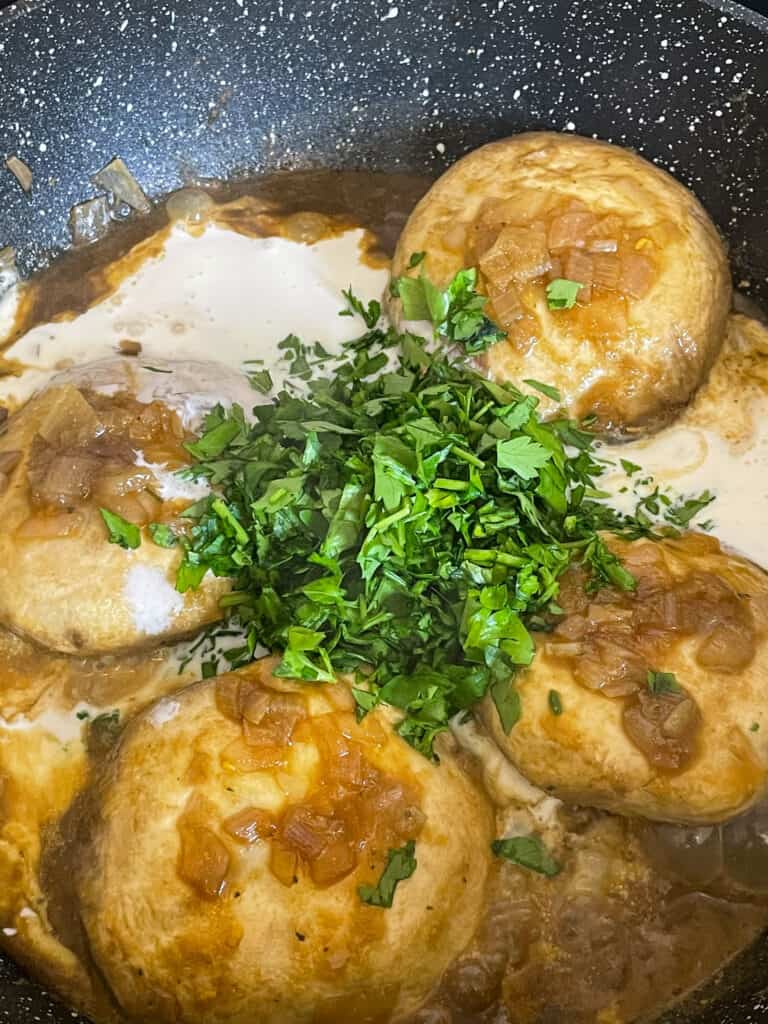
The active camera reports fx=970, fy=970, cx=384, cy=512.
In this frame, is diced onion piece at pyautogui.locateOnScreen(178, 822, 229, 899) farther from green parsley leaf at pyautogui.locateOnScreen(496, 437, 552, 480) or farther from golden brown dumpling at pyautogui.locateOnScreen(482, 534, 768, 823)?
green parsley leaf at pyautogui.locateOnScreen(496, 437, 552, 480)

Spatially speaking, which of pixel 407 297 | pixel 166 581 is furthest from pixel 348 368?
pixel 166 581

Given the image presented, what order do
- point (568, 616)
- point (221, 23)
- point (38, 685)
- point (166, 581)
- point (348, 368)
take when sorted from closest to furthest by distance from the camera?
point (568, 616)
point (166, 581)
point (38, 685)
point (348, 368)
point (221, 23)

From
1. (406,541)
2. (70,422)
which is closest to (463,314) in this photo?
(406,541)

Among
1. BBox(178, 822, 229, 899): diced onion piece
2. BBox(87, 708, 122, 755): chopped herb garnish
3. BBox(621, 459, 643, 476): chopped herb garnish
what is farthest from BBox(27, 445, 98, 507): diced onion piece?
BBox(621, 459, 643, 476): chopped herb garnish

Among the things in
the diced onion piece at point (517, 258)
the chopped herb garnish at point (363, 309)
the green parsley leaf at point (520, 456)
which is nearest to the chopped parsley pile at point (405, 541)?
the green parsley leaf at point (520, 456)

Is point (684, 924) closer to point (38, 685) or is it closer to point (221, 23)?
point (38, 685)

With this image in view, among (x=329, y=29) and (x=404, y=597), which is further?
(x=329, y=29)
